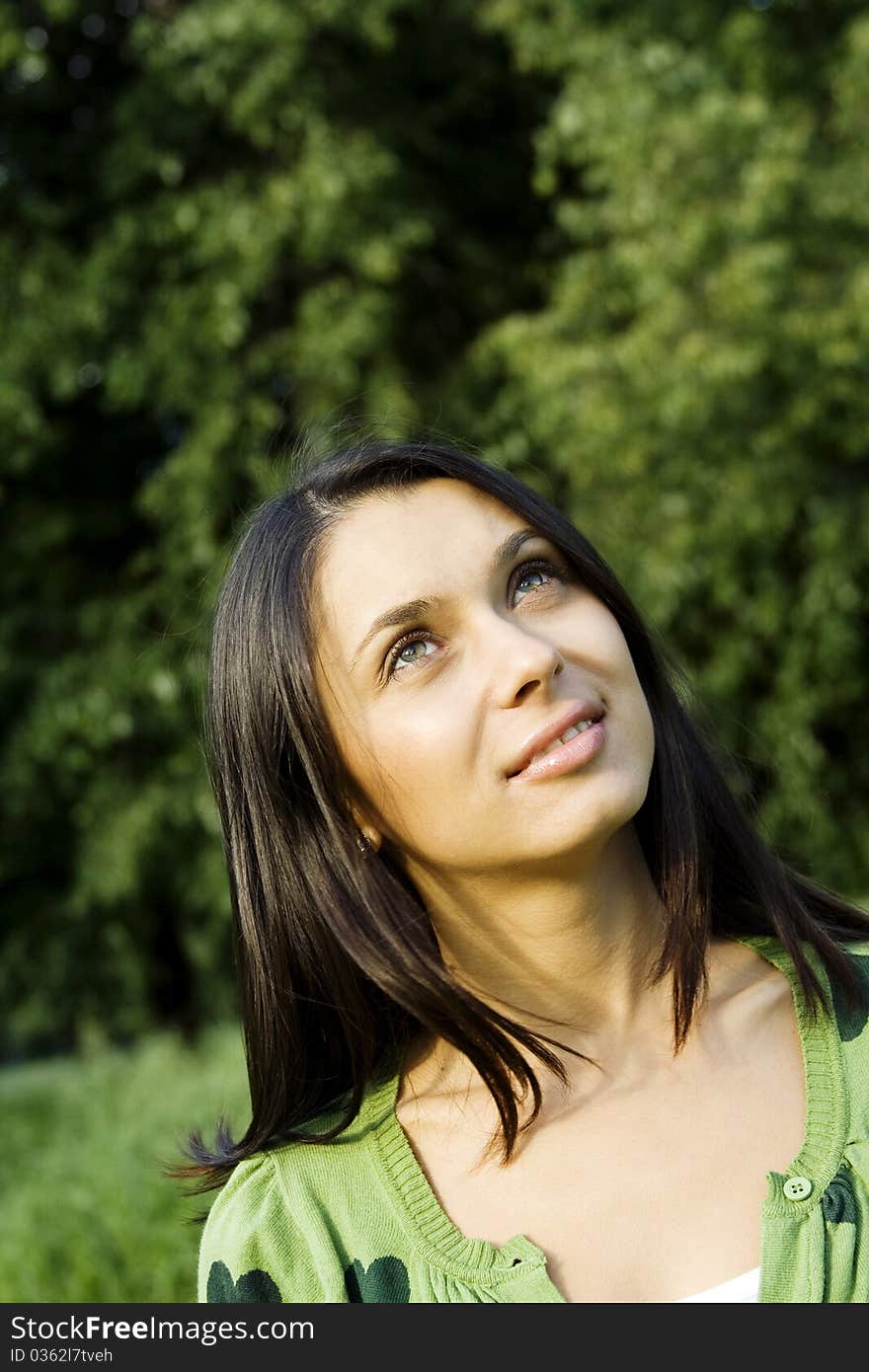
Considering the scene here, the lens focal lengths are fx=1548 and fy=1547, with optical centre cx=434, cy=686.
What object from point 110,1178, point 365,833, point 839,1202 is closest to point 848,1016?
point 839,1202

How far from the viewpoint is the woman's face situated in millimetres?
1509

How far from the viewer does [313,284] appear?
313 inches

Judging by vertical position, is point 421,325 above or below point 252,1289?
above

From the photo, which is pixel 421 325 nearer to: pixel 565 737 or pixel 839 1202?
pixel 565 737

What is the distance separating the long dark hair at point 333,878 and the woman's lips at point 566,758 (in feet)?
0.82

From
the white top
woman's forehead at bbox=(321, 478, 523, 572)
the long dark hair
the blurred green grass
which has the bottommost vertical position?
the blurred green grass

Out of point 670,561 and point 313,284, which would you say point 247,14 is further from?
point 670,561

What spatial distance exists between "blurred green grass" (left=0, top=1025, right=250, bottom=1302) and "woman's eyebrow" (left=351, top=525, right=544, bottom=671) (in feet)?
2.85

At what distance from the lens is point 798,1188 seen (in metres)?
1.48

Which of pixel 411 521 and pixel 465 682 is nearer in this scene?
pixel 465 682

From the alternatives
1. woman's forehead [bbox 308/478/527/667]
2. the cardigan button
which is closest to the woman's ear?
woman's forehead [bbox 308/478/527/667]

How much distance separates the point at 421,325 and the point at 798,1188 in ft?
24.0

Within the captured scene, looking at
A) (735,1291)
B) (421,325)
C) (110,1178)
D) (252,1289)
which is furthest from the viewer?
(421,325)

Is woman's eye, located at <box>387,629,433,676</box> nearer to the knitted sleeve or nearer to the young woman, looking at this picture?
the young woman
